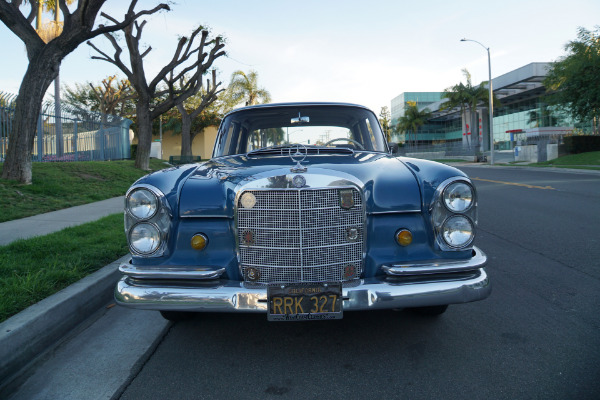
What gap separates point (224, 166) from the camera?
128 inches

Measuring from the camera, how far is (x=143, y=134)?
707 inches

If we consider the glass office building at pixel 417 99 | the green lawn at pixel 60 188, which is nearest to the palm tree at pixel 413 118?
the glass office building at pixel 417 99

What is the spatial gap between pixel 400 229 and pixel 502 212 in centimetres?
639

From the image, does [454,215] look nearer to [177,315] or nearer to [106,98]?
[177,315]

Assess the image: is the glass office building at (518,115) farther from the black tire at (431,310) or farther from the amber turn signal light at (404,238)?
the amber turn signal light at (404,238)

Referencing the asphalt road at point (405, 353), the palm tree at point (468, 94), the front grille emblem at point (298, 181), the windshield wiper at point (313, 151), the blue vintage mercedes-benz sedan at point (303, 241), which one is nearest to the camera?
the asphalt road at point (405, 353)

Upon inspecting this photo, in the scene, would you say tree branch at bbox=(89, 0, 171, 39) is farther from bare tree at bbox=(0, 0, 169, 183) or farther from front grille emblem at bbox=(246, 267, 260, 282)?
front grille emblem at bbox=(246, 267, 260, 282)

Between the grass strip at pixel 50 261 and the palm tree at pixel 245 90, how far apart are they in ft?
119

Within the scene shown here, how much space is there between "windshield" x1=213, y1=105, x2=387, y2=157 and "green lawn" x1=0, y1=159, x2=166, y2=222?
4.74 meters

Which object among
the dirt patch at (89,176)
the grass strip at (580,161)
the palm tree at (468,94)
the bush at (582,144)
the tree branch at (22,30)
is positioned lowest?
the dirt patch at (89,176)

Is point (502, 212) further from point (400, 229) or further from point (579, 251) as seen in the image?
point (400, 229)

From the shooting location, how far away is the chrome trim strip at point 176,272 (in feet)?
8.28

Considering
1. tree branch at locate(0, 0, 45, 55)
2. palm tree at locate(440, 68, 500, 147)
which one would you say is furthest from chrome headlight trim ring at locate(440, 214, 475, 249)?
palm tree at locate(440, 68, 500, 147)

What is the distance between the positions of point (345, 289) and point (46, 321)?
2007 millimetres
